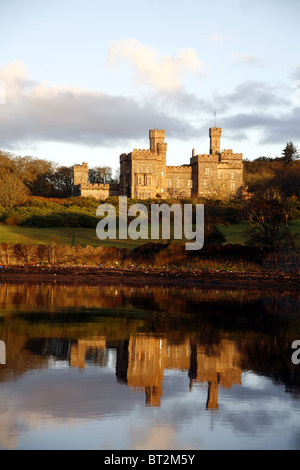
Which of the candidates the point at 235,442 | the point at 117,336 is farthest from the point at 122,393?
the point at 117,336

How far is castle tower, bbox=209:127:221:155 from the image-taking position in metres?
94.8

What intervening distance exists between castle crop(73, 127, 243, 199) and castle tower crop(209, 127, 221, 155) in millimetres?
3568

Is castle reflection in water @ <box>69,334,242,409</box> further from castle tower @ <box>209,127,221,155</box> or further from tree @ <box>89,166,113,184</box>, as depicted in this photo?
tree @ <box>89,166,113,184</box>

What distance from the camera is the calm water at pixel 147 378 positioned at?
19.4 feet

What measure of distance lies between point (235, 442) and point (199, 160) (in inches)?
3246

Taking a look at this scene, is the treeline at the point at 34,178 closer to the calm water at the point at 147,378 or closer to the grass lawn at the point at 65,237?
the grass lawn at the point at 65,237

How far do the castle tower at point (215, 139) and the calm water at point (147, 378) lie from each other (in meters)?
81.5

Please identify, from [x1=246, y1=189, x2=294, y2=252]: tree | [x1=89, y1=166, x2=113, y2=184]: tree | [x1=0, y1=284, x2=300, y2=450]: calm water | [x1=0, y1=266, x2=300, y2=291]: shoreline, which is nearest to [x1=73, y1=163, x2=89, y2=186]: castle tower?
[x1=89, y1=166, x2=113, y2=184]: tree

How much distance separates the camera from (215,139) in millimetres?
94938

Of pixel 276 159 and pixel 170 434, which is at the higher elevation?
pixel 276 159

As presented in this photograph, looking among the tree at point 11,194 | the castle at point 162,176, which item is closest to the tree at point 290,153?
the castle at point 162,176

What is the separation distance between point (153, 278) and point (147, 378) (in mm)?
14247
